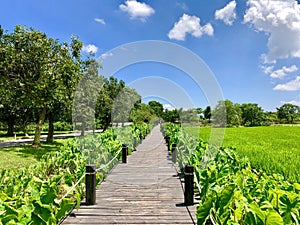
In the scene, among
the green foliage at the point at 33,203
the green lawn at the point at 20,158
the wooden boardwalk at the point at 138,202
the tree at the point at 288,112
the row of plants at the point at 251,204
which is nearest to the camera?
the row of plants at the point at 251,204

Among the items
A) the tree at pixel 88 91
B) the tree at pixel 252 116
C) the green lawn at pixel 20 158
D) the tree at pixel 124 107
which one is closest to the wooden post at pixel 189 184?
the green lawn at pixel 20 158

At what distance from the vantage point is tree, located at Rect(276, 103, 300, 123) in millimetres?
90981

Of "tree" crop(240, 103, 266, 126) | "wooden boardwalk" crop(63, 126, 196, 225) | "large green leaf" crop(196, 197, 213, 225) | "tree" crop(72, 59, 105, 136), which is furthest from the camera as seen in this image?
"tree" crop(240, 103, 266, 126)

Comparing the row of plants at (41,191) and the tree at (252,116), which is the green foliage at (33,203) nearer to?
the row of plants at (41,191)

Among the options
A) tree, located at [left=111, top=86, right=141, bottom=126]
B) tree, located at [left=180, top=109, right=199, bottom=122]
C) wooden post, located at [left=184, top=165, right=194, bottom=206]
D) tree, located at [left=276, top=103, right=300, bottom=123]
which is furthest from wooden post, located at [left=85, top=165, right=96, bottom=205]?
tree, located at [left=276, top=103, right=300, bottom=123]

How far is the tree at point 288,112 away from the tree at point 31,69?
3494 inches

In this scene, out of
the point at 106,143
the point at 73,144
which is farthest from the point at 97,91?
the point at 73,144

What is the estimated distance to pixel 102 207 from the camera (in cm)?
460

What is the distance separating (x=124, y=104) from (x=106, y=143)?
54.9 feet

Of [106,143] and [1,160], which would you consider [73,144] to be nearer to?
[106,143]

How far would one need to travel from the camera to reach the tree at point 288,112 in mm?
90981

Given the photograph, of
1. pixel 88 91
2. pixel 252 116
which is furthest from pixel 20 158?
pixel 252 116

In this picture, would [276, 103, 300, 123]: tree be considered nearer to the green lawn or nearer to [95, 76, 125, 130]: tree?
[95, 76, 125, 130]: tree

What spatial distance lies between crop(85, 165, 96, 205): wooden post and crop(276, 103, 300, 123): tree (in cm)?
9534
